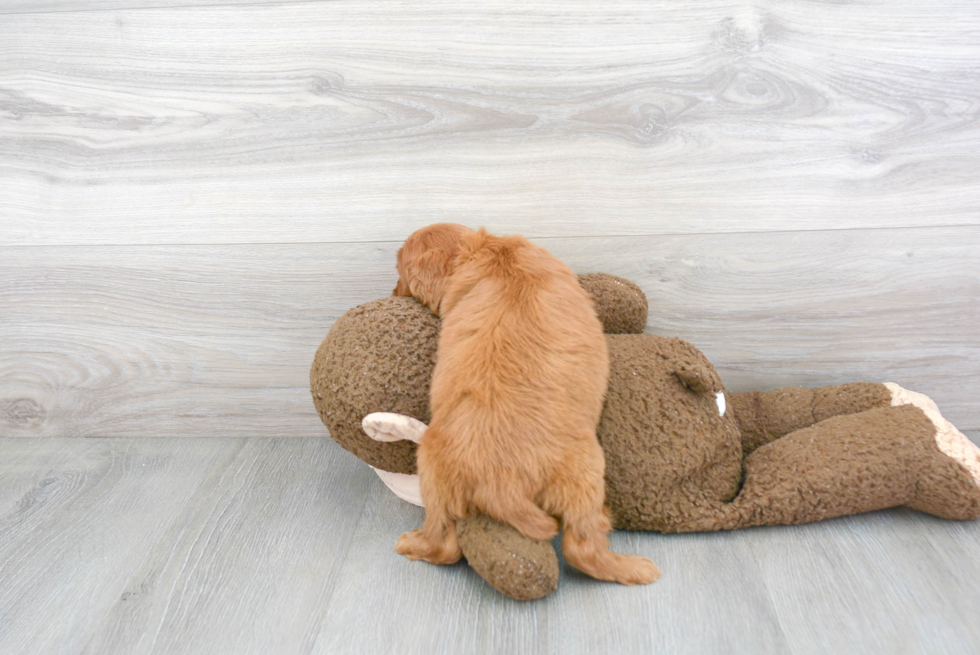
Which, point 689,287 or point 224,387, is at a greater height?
point 689,287

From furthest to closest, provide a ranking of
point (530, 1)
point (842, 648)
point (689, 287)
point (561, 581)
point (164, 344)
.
Result: point (164, 344) < point (689, 287) < point (530, 1) < point (561, 581) < point (842, 648)

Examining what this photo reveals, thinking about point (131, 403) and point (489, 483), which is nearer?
point (489, 483)

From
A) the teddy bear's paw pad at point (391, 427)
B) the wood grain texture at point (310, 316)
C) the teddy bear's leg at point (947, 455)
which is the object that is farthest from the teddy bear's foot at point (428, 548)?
the teddy bear's leg at point (947, 455)

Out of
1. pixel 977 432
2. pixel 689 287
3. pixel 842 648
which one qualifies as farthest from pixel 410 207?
pixel 977 432

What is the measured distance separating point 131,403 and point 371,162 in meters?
0.65

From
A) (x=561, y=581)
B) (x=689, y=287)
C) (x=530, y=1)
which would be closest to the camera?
(x=561, y=581)

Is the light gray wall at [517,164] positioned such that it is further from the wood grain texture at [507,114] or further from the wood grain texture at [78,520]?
the wood grain texture at [78,520]

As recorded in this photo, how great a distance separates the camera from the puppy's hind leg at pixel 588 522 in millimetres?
802

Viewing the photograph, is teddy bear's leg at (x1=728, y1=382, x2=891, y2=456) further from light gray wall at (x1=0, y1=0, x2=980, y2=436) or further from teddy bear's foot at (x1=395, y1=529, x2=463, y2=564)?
teddy bear's foot at (x1=395, y1=529, x2=463, y2=564)

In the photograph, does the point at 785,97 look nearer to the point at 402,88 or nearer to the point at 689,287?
the point at 689,287

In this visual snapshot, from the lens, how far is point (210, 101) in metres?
1.10

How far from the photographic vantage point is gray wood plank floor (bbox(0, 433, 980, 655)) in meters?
0.79

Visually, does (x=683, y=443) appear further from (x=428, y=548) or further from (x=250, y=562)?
(x=250, y=562)

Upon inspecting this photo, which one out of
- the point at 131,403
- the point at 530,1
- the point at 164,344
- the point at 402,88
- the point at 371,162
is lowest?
the point at 131,403
